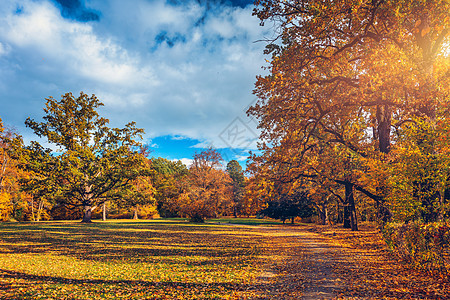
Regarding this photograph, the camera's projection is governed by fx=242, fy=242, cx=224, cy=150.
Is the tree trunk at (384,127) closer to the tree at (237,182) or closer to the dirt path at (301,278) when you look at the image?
the dirt path at (301,278)

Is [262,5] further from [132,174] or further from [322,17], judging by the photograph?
[132,174]

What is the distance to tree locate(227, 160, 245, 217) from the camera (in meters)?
65.9

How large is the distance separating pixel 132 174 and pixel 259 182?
885 inches

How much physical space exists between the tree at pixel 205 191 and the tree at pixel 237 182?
45.9ft

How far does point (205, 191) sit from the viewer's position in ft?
136

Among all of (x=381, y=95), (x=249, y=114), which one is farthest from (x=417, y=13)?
(x=249, y=114)

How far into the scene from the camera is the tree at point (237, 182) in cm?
6594

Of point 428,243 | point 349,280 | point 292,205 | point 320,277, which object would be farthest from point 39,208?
point 428,243

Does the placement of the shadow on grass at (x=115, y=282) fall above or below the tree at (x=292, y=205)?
above

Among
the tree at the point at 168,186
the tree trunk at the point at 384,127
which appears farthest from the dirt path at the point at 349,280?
the tree at the point at 168,186

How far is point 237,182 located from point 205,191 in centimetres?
3817

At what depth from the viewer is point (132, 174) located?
107 ft

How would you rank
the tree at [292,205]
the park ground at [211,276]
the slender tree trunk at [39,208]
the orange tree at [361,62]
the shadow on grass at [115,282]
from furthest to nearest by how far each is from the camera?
1. the slender tree trunk at [39,208]
2. the tree at [292,205]
3. the orange tree at [361,62]
4. the shadow on grass at [115,282]
5. the park ground at [211,276]

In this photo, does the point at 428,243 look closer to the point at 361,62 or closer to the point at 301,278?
the point at 301,278
